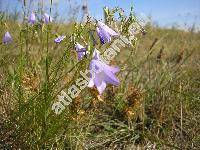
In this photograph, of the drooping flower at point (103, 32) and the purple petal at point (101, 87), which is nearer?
the purple petal at point (101, 87)

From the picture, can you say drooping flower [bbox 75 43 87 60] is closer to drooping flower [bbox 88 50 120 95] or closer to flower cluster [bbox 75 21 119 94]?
flower cluster [bbox 75 21 119 94]

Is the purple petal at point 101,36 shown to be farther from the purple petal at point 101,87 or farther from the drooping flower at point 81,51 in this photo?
the purple petal at point 101,87

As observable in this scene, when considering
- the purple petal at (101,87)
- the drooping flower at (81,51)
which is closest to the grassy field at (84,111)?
the drooping flower at (81,51)

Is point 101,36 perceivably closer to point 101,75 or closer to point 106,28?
point 106,28

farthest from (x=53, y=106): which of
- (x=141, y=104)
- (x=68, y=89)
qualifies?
(x=141, y=104)

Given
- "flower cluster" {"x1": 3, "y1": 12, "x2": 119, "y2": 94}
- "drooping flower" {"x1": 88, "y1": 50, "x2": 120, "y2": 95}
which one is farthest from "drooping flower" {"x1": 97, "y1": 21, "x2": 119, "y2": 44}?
"drooping flower" {"x1": 88, "y1": 50, "x2": 120, "y2": 95}

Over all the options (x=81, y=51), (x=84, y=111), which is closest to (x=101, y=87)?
(x=81, y=51)

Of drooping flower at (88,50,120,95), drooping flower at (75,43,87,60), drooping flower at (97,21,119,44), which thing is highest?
drooping flower at (97,21,119,44)

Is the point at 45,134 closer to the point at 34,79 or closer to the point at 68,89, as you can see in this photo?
the point at 68,89
